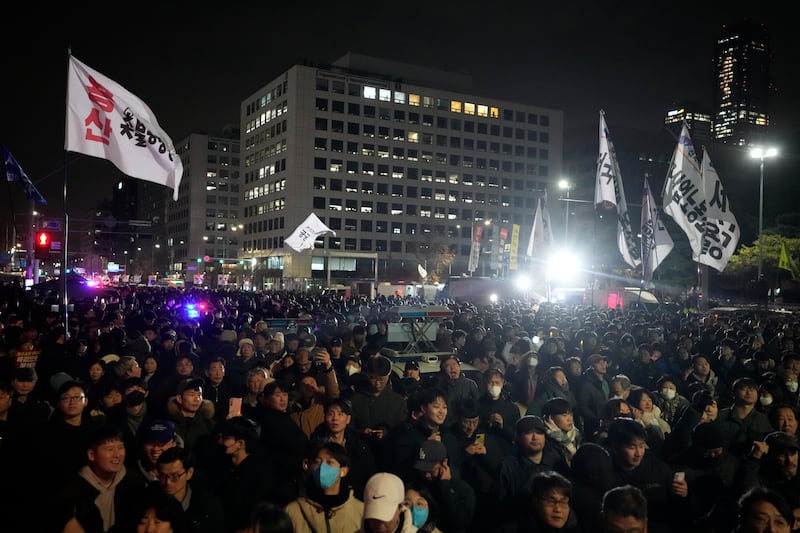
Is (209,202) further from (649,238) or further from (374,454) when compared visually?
(374,454)

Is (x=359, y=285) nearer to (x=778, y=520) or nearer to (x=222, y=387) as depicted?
(x=222, y=387)

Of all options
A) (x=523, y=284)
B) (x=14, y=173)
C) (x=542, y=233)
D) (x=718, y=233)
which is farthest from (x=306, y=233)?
(x=718, y=233)

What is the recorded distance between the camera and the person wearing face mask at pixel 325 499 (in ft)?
12.0

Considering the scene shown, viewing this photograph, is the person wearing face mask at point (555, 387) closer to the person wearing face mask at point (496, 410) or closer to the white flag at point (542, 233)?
the person wearing face mask at point (496, 410)

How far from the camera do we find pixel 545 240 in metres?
25.4

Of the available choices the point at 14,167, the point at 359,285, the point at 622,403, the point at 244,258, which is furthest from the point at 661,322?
the point at 244,258

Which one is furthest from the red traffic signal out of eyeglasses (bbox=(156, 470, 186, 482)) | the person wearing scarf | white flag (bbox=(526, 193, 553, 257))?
white flag (bbox=(526, 193, 553, 257))

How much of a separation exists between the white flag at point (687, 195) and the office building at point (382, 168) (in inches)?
2339

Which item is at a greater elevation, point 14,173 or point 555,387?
point 14,173

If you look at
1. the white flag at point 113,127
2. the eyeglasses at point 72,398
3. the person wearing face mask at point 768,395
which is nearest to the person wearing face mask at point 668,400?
the person wearing face mask at point 768,395

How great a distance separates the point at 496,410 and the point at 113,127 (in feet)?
31.2

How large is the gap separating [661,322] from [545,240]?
903 centimetres

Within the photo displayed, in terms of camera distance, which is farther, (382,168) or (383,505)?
(382,168)

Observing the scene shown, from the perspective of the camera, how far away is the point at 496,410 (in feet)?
19.8
